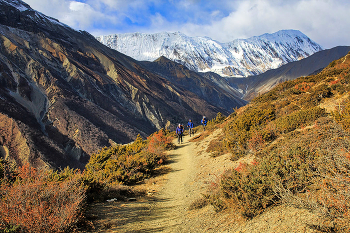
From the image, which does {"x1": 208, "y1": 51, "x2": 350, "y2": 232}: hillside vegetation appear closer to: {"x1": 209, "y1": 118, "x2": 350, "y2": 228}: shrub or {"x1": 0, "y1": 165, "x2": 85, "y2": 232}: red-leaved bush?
{"x1": 209, "y1": 118, "x2": 350, "y2": 228}: shrub

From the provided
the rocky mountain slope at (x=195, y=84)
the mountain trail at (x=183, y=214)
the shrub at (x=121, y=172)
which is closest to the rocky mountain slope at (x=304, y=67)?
the rocky mountain slope at (x=195, y=84)

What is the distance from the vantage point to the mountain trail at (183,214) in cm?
304

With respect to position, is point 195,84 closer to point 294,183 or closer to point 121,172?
point 121,172

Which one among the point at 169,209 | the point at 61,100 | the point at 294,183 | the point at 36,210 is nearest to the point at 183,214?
the point at 169,209

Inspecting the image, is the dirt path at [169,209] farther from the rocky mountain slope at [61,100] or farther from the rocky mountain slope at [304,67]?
the rocky mountain slope at [304,67]

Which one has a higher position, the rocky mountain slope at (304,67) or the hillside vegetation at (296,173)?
the rocky mountain slope at (304,67)

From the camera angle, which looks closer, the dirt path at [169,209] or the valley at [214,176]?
the valley at [214,176]

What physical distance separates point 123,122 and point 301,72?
4638 inches

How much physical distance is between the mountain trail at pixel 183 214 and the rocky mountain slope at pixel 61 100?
85.2 ft

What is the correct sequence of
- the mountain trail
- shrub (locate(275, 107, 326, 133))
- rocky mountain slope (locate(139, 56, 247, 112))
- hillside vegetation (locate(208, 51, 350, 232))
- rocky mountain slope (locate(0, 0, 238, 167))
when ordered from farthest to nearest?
rocky mountain slope (locate(139, 56, 247, 112))
rocky mountain slope (locate(0, 0, 238, 167))
shrub (locate(275, 107, 326, 133))
the mountain trail
hillside vegetation (locate(208, 51, 350, 232))

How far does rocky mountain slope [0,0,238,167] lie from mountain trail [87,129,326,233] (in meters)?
26.0

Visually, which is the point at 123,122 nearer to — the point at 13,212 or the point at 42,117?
the point at 42,117

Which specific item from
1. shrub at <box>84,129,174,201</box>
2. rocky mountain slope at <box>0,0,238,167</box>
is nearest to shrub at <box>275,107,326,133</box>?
shrub at <box>84,129,174,201</box>

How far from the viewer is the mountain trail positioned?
3.04m
